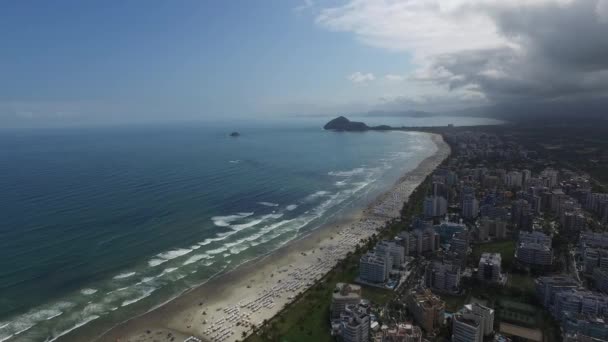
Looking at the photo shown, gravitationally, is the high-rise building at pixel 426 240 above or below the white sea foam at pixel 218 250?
above

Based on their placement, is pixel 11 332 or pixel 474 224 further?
pixel 474 224

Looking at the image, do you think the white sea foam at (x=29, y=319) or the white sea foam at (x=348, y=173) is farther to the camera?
the white sea foam at (x=348, y=173)

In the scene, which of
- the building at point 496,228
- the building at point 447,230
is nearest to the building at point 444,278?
the building at point 447,230

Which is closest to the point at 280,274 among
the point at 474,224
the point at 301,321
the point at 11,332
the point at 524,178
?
the point at 301,321

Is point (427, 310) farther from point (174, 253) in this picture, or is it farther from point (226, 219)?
point (226, 219)

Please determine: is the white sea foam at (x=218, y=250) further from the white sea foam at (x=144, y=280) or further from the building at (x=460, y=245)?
the building at (x=460, y=245)

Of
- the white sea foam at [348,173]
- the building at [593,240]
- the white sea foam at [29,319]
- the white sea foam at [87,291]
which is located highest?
the white sea foam at [348,173]

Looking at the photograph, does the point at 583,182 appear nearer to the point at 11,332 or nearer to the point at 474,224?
the point at 474,224
